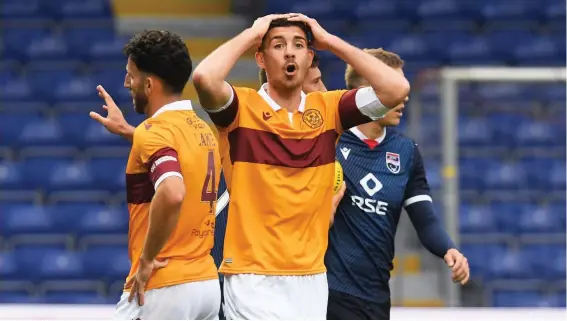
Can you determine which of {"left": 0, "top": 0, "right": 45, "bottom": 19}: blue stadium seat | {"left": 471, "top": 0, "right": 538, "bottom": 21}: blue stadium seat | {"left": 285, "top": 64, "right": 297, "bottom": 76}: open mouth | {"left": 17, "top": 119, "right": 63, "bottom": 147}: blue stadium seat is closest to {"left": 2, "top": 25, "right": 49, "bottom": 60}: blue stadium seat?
{"left": 0, "top": 0, "right": 45, "bottom": 19}: blue stadium seat

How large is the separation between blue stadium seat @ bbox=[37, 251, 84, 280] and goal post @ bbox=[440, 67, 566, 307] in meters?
3.92

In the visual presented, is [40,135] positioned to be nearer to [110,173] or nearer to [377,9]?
[110,173]

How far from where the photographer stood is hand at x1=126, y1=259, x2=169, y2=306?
337 cm

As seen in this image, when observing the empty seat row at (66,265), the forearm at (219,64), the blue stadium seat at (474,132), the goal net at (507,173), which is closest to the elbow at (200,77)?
the forearm at (219,64)

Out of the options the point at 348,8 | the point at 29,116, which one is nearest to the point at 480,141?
the point at 348,8

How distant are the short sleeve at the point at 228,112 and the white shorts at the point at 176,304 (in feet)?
1.87

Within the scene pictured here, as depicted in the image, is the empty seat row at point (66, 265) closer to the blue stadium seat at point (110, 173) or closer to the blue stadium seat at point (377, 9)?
the blue stadium seat at point (110, 173)

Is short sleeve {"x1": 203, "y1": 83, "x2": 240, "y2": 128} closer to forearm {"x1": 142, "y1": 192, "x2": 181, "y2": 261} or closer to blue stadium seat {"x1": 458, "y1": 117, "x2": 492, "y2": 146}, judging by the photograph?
forearm {"x1": 142, "y1": 192, "x2": 181, "y2": 261}

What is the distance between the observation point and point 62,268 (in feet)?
32.5

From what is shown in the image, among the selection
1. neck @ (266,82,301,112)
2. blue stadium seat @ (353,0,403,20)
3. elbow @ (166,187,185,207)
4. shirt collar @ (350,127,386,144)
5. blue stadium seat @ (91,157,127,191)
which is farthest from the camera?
blue stadium seat @ (353,0,403,20)

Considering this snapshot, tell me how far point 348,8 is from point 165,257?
8.92 m

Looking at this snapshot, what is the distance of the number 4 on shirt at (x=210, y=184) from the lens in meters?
3.56

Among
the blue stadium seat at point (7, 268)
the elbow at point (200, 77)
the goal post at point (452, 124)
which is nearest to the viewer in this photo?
the elbow at point (200, 77)

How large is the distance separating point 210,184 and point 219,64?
1.45 ft
